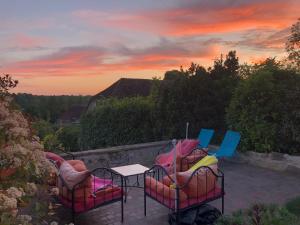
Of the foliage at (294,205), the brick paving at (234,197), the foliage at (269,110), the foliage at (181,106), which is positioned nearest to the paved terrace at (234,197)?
the brick paving at (234,197)

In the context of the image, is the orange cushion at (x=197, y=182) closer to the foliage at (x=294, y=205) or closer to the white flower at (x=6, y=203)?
the foliage at (x=294, y=205)

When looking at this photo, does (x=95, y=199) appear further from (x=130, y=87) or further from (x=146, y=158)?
(x=130, y=87)

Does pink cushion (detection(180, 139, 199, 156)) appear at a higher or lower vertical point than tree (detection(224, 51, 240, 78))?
lower

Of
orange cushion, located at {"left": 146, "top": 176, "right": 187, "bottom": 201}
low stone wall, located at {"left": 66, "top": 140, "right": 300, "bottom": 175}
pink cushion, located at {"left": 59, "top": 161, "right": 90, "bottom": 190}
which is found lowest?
low stone wall, located at {"left": 66, "top": 140, "right": 300, "bottom": 175}

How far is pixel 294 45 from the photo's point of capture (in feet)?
31.0

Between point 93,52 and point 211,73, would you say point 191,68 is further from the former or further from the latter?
point 93,52

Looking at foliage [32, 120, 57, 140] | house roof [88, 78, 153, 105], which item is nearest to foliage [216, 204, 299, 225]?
foliage [32, 120, 57, 140]

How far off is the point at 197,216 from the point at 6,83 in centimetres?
325

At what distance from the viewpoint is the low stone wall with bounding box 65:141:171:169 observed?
25.8 feet

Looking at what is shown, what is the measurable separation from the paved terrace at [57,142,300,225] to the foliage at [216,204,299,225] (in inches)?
59.7

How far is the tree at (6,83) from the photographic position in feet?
8.63

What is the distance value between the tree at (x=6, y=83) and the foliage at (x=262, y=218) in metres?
2.69

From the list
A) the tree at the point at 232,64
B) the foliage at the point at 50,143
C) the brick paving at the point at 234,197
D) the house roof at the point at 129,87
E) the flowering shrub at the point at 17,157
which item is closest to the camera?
the flowering shrub at the point at 17,157

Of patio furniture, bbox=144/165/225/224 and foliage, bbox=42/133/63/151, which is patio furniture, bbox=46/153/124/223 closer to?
patio furniture, bbox=144/165/225/224
